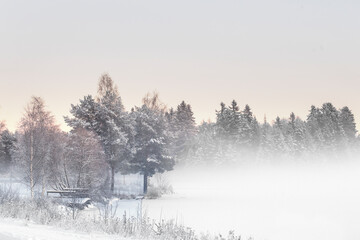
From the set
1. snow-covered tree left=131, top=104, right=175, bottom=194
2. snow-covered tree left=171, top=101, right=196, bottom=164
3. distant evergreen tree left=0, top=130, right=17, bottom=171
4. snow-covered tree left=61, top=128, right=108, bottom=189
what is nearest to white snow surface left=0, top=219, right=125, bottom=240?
snow-covered tree left=61, top=128, right=108, bottom=189

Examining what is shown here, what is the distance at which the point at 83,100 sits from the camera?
42.7 m

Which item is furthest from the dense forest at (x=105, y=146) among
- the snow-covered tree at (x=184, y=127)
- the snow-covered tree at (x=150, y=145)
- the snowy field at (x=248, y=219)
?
the snowy field at (x=248, y=219)

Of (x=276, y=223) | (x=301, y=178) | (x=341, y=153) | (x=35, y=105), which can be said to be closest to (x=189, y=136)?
(x=301, y=178)

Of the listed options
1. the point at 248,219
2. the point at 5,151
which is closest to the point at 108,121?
the point at 248,219

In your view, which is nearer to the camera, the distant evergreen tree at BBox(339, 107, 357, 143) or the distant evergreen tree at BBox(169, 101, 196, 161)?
the distant evergreen tree at BBox(169, 101, 196, 161)

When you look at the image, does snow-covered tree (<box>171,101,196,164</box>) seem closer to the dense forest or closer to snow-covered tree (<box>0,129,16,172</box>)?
the dense forest

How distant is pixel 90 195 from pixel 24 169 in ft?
27.4

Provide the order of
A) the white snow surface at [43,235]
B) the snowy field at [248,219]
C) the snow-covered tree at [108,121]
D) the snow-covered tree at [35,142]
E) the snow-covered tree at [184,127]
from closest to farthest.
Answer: the white snow surface at [43,235] → the snowy field at [248,219] → the snow-covered tree at [35,142] → the snow-covered tree at [108,121] → the snow-covered tree at [184,127]

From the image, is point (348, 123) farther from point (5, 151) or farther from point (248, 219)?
point (5, 151)

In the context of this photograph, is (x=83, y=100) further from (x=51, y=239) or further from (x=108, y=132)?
(x=51, y=239)

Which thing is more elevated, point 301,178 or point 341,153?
point 341,153

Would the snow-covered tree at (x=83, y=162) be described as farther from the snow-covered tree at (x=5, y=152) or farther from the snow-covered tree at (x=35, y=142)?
the snow-covered tree at (x=5, y=152)

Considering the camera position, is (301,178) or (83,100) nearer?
(83,100)

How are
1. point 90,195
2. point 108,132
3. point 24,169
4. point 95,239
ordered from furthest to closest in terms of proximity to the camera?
point 108,132 < point 24,169 < point 90,195 < point 95,239
